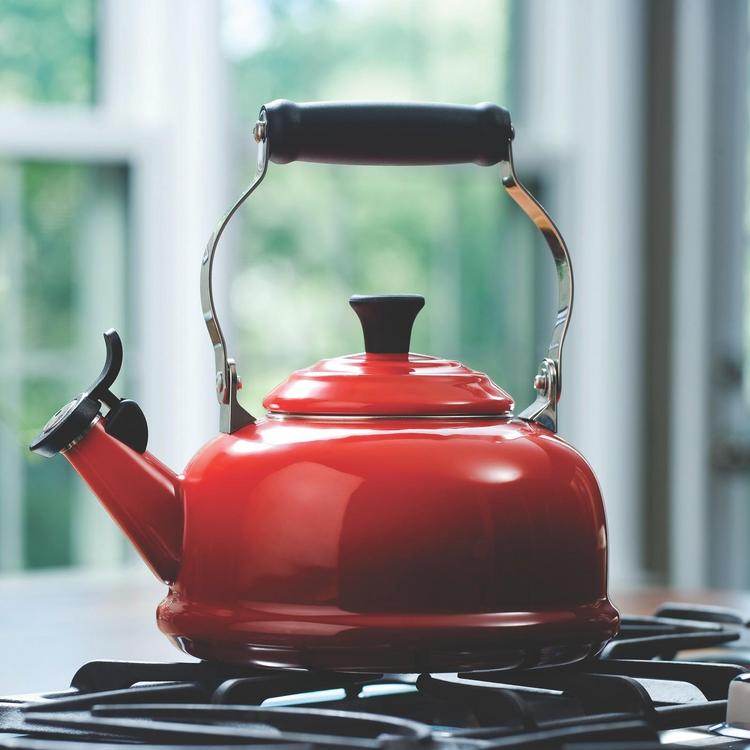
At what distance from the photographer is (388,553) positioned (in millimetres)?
620

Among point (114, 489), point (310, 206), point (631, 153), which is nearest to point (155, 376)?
point (310, 206)

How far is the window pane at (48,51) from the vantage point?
2.33 metres

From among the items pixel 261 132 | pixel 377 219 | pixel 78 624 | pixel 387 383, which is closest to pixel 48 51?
pixel 377 219

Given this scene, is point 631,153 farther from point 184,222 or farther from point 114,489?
point 114,489

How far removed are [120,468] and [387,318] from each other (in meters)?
0.18

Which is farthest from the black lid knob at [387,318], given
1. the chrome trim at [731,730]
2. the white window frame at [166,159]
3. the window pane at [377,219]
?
the window pane at [377,219]

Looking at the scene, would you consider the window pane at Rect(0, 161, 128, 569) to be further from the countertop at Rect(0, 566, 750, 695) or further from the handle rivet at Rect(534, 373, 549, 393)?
the handle rivet at Rect(534, 373, 549, 393)

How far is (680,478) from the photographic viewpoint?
2922 mm

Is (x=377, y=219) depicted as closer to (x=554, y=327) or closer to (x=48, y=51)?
(x=48, y=51)

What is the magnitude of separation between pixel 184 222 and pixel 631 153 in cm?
117

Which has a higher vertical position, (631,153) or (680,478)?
(631,153)

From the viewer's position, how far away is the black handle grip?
2.41 feet

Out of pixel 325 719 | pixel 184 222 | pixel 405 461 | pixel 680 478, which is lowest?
pixel 680 478

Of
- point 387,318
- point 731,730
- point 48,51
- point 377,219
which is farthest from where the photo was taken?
point 377,219
